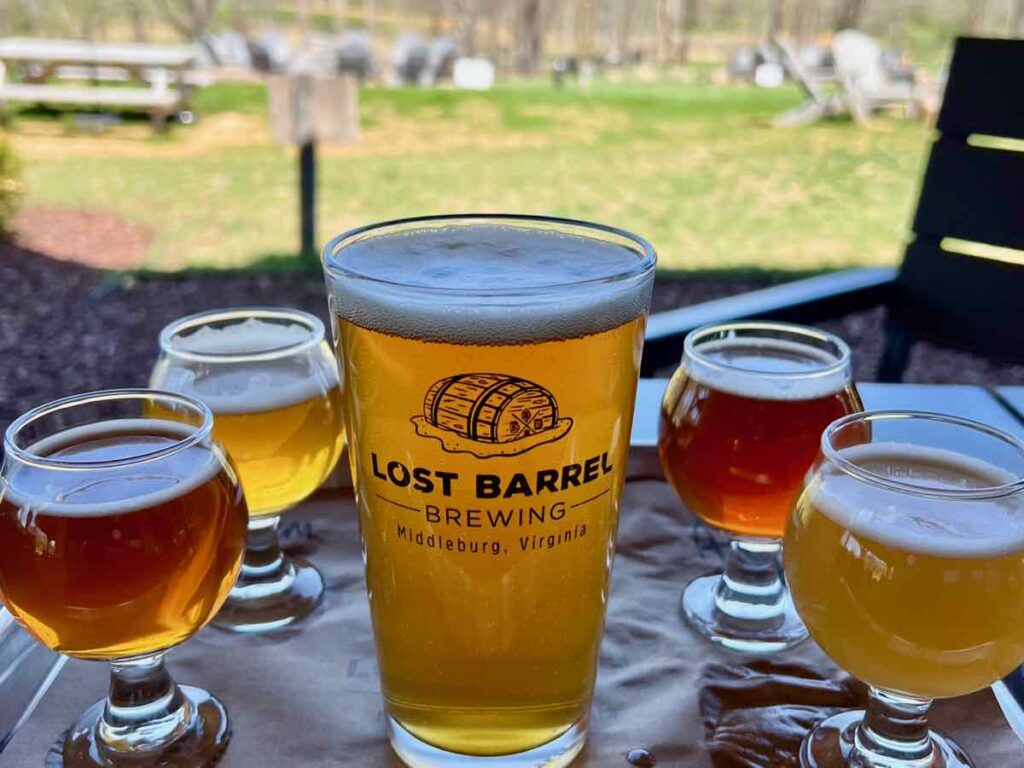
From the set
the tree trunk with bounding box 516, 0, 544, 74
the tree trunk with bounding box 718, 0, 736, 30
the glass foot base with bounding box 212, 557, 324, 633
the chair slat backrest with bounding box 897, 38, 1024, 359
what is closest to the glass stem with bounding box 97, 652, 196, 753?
the glass foot base with bounding box 212, 557, 324, 633

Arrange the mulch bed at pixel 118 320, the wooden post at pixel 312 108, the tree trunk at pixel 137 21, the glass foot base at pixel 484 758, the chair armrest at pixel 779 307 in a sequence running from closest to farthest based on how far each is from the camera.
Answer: the glass foot base at pixel 484 758, the chair armrest at pixel 779 307, the mulch bed at pixel 118 320, the wooden post at pixel 312 108, the tree trunk at pixel 137 21

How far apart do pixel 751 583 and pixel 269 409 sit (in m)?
0.55

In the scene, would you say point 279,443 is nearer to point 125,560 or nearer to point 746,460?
point 125,560

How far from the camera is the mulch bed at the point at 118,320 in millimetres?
3561

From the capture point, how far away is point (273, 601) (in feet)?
3.49

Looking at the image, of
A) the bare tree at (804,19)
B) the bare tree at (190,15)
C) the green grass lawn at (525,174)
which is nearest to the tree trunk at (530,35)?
the green grass lawn at (525,174)

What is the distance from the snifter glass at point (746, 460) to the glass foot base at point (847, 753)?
0.44 feet

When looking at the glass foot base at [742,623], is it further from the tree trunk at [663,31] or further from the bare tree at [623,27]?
the tree trunk at [663,31]

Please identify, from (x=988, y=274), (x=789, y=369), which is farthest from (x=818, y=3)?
(x=789, y=369)

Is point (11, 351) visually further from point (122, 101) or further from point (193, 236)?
point (122, 101)

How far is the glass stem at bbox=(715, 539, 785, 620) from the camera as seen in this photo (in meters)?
1.07

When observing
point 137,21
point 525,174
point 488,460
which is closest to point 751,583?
point 488,460

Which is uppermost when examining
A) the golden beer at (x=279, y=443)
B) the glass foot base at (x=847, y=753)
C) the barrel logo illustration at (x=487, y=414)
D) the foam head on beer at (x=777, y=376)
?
the barrel logo illustration at (x=487, y=414)

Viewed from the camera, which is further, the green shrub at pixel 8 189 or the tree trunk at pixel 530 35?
the tree trunk at pixel 530 35
